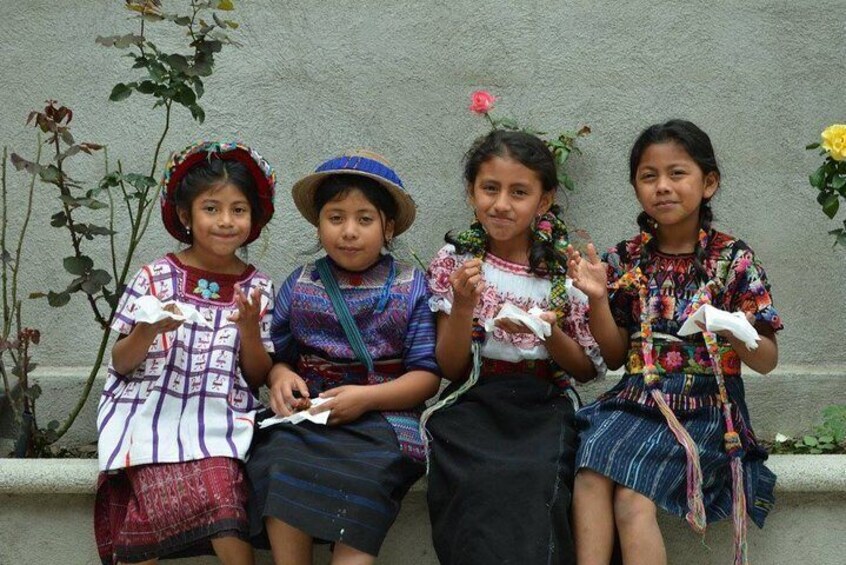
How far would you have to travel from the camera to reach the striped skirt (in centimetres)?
272

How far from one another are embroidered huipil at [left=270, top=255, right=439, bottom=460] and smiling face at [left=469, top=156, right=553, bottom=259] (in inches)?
12.4

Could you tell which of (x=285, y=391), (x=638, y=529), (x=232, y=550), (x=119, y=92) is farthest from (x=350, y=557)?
(x=119, y=92)

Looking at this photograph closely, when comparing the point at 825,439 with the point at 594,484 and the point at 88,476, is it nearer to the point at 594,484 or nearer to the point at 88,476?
the point at 594,484

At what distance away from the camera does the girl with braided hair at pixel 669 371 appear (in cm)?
271

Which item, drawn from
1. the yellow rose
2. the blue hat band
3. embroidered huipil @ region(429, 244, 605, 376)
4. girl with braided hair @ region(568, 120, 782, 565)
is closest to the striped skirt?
girl with braided hair @ region(568, 120, 782, 565)

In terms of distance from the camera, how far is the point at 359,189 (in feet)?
10.0

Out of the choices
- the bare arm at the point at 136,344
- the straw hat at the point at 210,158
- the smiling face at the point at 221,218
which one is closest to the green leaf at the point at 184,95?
the straw hat at the point at 210,158

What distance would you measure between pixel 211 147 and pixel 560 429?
4.43 ft

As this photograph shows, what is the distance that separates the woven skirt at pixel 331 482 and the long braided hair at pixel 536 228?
67 cm

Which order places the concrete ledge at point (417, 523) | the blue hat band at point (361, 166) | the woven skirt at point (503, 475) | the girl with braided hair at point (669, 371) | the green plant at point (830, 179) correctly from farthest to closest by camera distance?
the green plant at point (830, 179) → the blue hat band at point (361, 166) → the concrete ledge at point (417, 523) → the girl with braided hair at point (669, 371) → the woven skirt at point (503, 475)

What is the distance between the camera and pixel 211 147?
121 inches

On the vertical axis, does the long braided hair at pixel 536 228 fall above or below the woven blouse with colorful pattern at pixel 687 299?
above

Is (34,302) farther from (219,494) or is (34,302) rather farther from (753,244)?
Answer: (753,244)

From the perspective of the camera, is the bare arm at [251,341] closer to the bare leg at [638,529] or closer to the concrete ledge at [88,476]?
the concrete ledge at [88,476]
